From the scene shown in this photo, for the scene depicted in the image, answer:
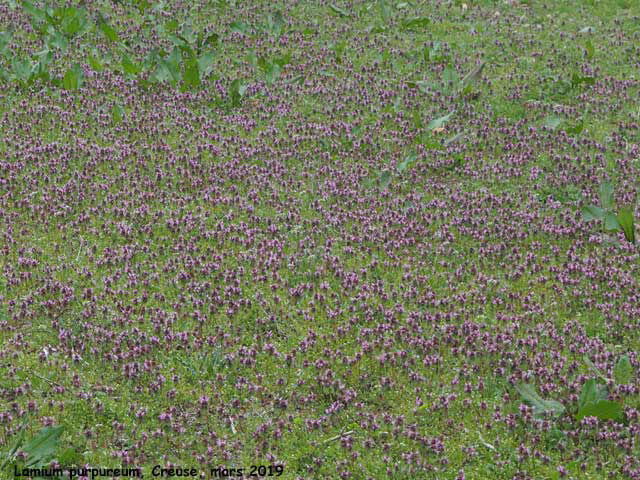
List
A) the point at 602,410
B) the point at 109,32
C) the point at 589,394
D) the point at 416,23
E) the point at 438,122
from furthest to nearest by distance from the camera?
the point at 416,23 < the point at 109,32 < the point at 438,122 < the point at 589,394 < the point at 602,410

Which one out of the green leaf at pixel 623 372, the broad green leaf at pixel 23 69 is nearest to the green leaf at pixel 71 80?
the broad green leaf at pixel 23 69

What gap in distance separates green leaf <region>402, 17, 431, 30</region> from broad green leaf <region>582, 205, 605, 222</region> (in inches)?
309

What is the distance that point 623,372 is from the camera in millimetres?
7449

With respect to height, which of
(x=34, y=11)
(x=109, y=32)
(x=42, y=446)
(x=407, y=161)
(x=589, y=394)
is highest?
(x=34, y=11)

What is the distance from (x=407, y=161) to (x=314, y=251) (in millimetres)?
2657

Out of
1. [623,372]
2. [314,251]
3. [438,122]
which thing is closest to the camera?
[623,372]

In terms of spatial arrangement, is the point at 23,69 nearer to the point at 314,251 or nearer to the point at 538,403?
the point at 314,251

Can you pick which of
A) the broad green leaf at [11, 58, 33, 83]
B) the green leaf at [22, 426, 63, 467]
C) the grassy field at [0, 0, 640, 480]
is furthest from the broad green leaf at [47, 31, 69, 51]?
the green leaf at [22, 426, 63, 467]

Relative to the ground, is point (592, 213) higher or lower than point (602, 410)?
higher

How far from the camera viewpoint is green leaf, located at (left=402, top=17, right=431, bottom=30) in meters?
16.8

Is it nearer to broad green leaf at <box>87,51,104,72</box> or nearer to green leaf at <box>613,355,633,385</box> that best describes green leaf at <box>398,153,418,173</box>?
green leaf at <box>613,355,633,385</box>

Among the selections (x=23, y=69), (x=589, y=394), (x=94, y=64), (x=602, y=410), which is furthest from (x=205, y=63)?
(x=602, y=410)

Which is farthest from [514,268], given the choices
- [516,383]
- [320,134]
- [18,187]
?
[18,187]

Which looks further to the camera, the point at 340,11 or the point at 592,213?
the point at 340,11
